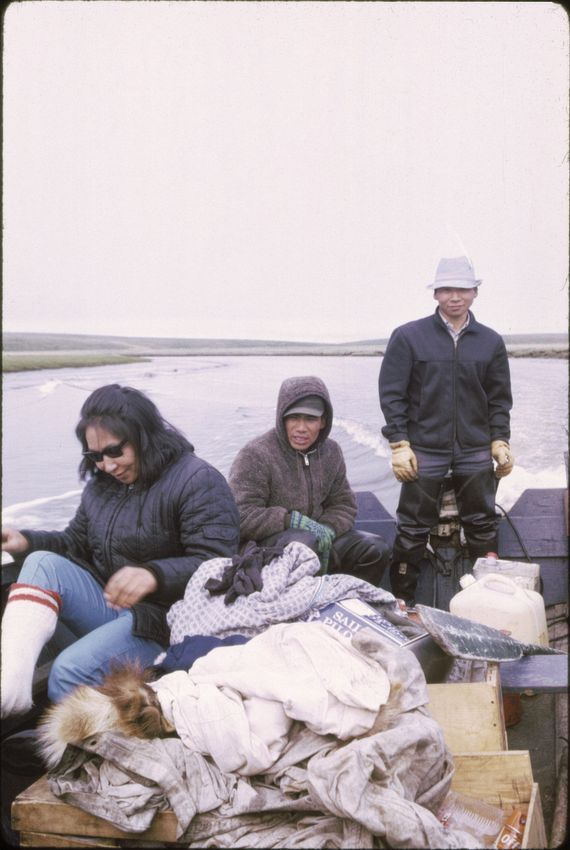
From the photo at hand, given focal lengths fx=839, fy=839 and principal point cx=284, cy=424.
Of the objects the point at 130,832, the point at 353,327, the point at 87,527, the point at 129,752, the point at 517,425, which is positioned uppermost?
the point at 353,327

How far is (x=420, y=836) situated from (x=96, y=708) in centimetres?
87

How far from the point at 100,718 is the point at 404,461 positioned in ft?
7.07

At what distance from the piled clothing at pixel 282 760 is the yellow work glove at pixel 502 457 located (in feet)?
6.09

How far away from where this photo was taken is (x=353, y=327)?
13.1 feet

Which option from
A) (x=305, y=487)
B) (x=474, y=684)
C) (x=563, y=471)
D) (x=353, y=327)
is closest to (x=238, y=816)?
(x=474, y=684)

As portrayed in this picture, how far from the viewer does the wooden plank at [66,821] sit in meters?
2.09

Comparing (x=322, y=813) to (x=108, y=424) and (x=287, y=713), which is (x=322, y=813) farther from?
(x=108, y=424)

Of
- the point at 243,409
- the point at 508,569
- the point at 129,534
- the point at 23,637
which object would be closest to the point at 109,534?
the point at 129,534

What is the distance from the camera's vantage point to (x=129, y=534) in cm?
304

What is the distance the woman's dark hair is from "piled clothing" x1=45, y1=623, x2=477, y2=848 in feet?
3.16

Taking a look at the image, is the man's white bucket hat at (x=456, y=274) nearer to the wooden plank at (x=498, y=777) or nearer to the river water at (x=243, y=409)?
the river water at (x=243, y=409)

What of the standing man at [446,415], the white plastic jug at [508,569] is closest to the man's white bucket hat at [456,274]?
the standing man at [446,415]

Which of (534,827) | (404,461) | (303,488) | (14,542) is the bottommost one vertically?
(534,827)

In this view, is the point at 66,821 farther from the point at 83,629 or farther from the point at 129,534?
the point at 129,534
